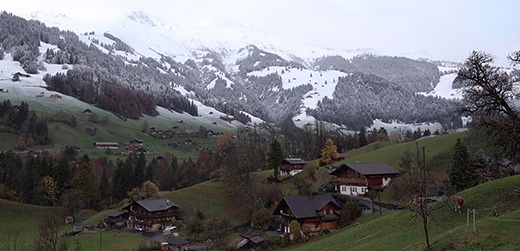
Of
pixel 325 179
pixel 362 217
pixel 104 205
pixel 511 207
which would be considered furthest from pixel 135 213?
pixel 511 207

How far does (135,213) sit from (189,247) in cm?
3006

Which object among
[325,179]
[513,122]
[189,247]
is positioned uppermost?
[513,122]

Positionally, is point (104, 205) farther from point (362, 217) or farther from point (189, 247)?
point (362, 217)

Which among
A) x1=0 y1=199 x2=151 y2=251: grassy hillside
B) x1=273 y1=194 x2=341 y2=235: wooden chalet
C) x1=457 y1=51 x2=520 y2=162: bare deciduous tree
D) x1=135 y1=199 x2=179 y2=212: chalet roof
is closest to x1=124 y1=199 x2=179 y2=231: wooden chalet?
x1=135 y1=199 x2=179 y2=212: chalet roof

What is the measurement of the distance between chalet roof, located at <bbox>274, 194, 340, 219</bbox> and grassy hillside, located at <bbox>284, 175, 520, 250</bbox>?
21.6 metres

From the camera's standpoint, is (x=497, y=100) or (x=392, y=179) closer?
(x=497, y=100)

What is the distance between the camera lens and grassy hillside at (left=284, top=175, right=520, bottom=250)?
22886 mm

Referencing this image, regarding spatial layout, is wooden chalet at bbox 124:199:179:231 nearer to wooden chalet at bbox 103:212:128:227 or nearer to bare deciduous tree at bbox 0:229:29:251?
wooden chalet at bbox 103:212:128:227

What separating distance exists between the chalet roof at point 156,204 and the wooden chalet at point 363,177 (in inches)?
1404

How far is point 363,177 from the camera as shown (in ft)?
262

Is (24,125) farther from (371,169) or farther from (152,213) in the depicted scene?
(371,169)

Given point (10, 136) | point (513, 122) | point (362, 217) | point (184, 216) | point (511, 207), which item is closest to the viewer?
point (513, 122)

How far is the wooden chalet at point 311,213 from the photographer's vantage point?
219 feet

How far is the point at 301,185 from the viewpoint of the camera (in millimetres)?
83188
